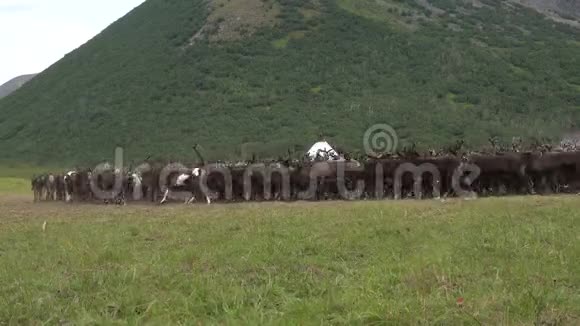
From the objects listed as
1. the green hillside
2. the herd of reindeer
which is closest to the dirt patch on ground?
the green hillside

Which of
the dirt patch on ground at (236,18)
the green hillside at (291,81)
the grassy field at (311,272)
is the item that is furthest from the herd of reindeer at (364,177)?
the dirt patch on ground at (236,18)

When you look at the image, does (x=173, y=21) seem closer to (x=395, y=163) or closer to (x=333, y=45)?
(x=333, y=45)

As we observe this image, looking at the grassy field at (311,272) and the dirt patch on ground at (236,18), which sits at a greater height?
the dirt patch on ground at (236,18)

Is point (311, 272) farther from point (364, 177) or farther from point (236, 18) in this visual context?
point (236, 18)

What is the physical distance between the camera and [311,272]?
7672 mm

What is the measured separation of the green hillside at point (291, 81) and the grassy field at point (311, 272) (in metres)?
31.0

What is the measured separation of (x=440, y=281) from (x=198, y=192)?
16784 mm

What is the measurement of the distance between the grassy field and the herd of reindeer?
6.99m

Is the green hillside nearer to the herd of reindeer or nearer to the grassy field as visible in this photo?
the herd of reindeer

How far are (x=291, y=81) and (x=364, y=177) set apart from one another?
3532cm

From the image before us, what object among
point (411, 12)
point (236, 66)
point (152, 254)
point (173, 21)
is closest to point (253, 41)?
point (236, 66)

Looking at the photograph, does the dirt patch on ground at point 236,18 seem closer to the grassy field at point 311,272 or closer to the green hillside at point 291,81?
the green hillside at point 291,81

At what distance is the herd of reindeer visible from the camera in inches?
737

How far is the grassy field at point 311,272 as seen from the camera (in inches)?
235
